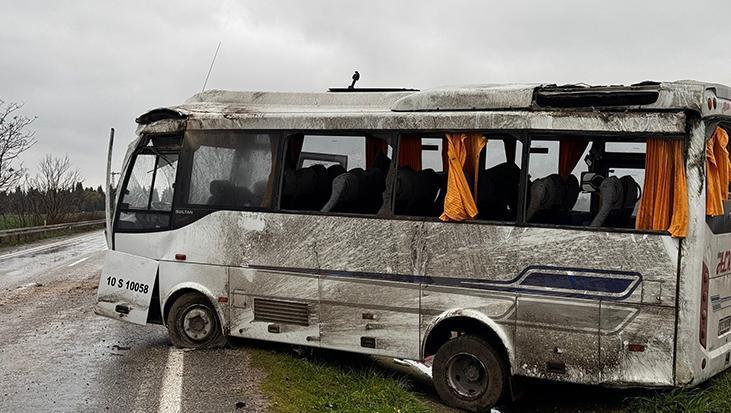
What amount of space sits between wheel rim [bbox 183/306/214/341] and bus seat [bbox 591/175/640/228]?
15.8 ft

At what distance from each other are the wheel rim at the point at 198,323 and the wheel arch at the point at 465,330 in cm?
299

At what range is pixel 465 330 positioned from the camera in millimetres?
8336

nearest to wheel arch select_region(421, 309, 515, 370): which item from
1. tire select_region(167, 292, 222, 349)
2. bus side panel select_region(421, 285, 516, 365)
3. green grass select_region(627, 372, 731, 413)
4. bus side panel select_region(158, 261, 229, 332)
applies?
bus side panel select_region(421, 285, 516, 365)

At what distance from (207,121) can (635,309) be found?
5.48 metres

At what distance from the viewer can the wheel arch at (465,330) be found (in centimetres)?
792

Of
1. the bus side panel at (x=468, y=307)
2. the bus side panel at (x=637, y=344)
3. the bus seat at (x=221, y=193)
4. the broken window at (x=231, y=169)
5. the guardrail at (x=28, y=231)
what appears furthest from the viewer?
the guardrail at (x=28, y=231)

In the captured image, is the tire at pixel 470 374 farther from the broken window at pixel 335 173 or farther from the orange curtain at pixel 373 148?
the orange curtain at pixel 373 148

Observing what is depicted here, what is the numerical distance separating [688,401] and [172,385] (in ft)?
15.8

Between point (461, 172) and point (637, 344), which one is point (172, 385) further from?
point (637, 344)

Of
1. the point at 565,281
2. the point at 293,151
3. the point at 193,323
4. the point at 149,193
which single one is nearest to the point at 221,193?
the point at 293,151

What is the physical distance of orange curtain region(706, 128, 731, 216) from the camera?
7.31m

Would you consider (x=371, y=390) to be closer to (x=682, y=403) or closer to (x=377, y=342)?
(x=377, y=342)

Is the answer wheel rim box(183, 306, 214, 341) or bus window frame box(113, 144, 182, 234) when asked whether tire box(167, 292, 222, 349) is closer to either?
wheel rim box(183, 306, 214, 341)

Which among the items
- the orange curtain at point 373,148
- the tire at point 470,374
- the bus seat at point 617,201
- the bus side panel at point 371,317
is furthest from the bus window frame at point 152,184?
the bus seat at point 617,201
